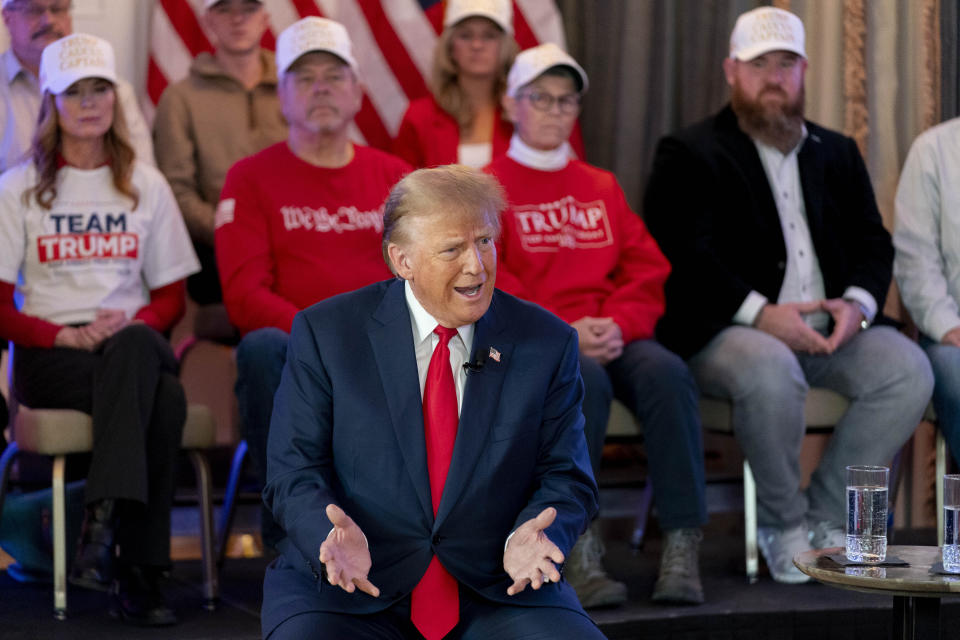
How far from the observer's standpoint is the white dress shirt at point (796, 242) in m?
4.32

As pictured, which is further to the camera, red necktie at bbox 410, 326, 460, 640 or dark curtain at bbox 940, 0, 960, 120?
dark curtain at bbox 940, 0, 960, 120

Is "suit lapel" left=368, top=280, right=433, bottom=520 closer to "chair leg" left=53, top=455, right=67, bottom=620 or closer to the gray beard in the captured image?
"chair leg" left=53, top=455, right=67, bottom=620

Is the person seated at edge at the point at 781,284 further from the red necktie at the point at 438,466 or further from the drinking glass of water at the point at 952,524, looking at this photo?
the red necktie at the point at 438,466

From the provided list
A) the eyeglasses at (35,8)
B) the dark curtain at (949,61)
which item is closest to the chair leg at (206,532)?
the eyeglasses at (35,8)

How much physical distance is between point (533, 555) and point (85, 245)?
83.6 inches

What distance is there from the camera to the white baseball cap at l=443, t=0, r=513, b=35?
457 centimetres

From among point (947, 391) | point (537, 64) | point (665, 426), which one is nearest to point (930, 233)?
point (947, 391)

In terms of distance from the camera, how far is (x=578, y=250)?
4145 millimetres

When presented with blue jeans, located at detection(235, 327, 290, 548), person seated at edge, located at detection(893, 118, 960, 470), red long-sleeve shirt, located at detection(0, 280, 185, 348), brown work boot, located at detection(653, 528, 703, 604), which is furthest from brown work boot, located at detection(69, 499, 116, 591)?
person seated at edge, located at detection(893, 118, 960, 470)

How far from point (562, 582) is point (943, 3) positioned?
343 cm

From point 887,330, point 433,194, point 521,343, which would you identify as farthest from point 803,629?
point 433,194

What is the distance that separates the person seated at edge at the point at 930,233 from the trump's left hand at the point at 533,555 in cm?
248

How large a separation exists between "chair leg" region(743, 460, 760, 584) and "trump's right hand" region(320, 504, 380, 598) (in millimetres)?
1986

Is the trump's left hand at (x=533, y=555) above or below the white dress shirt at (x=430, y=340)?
below
